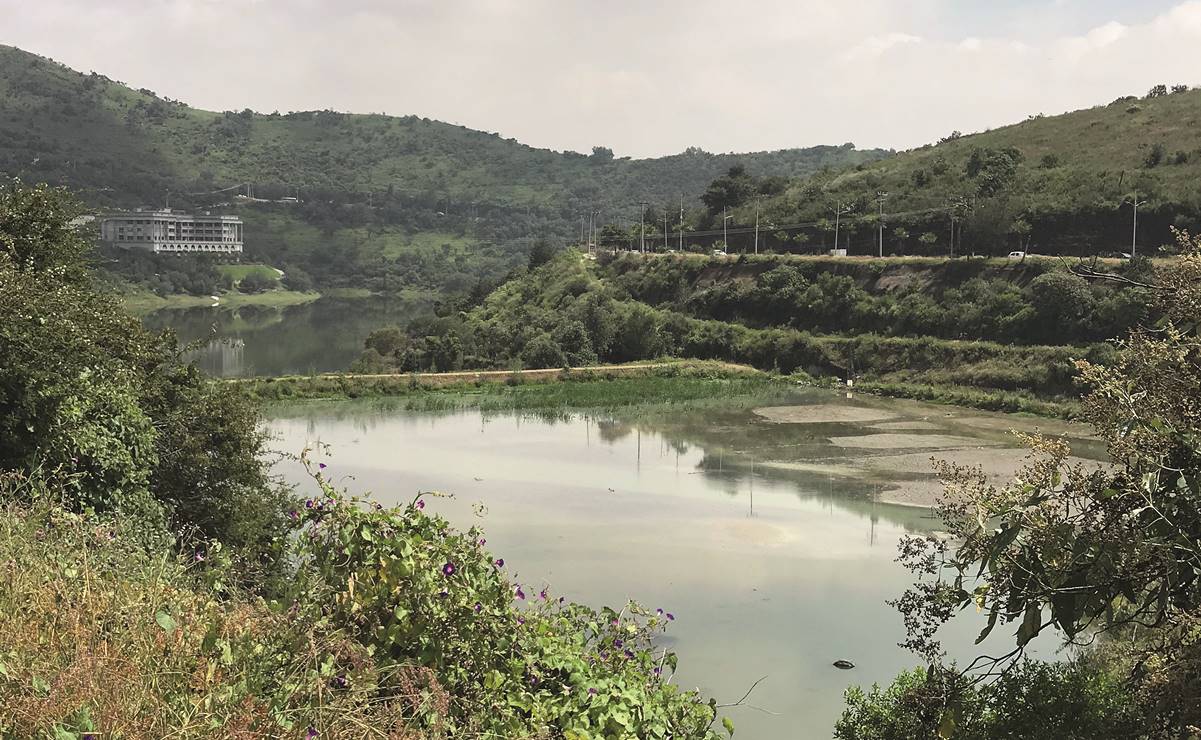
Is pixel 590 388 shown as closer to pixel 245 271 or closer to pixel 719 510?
pixel 719 510

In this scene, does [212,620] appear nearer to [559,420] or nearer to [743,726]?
[743,726]

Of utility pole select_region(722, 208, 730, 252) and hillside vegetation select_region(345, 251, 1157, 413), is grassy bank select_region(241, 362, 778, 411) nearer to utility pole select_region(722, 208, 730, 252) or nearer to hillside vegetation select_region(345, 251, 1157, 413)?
hillside vegetation select_region(345, 251, 1157, 413)

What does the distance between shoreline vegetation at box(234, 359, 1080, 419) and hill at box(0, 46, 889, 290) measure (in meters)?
67.0

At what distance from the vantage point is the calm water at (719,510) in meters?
13.9

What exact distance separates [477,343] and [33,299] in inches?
1661

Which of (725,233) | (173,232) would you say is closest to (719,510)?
(725,233)

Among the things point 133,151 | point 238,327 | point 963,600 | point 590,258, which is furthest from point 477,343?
point 133,151

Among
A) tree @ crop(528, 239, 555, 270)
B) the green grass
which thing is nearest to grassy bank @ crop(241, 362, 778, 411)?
tree @ crop(528, 239, 555, 270)

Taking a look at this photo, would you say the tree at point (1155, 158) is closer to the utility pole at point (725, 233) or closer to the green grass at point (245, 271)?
the utility pole at point (725, 233)

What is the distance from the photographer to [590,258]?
76.8 meters

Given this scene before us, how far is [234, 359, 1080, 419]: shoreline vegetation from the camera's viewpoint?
39.0 m

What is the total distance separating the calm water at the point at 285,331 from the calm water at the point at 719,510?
18.3 meters

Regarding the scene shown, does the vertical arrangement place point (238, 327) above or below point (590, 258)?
below

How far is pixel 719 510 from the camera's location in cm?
2248
